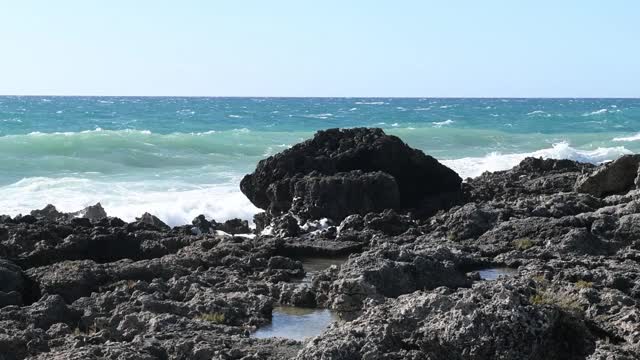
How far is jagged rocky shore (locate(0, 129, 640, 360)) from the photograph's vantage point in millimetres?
7762

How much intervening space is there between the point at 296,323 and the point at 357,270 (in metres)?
1.21

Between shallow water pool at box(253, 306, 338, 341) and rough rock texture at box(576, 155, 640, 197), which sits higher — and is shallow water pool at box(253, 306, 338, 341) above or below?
below

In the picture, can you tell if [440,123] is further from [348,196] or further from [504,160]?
[348,196]

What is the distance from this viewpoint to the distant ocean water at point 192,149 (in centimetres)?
3344

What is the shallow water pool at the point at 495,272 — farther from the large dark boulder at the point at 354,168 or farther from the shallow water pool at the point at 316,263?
the large dark boulder at the point at 354,168

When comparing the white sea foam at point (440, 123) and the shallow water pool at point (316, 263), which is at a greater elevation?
the shallow water pool at point (316, 263)

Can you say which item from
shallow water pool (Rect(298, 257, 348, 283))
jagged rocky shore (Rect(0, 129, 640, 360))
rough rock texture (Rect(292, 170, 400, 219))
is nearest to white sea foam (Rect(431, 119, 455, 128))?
jagged rocky shore (Rect(0, 129, 640, 360))

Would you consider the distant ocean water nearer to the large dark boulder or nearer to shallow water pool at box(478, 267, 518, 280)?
the large dark boulder

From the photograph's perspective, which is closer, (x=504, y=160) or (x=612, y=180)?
(x=612, y=180)

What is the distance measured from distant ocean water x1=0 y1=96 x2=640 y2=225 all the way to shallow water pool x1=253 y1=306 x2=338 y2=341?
16156 millimetres

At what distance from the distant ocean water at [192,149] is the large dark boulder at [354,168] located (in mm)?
4181

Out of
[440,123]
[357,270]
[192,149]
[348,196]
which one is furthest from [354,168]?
[440,123]

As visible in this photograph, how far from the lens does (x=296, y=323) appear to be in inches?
450

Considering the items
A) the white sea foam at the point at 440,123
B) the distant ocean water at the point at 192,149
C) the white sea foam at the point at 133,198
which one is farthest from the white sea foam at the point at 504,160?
the white sea foam at the point at 440,123
